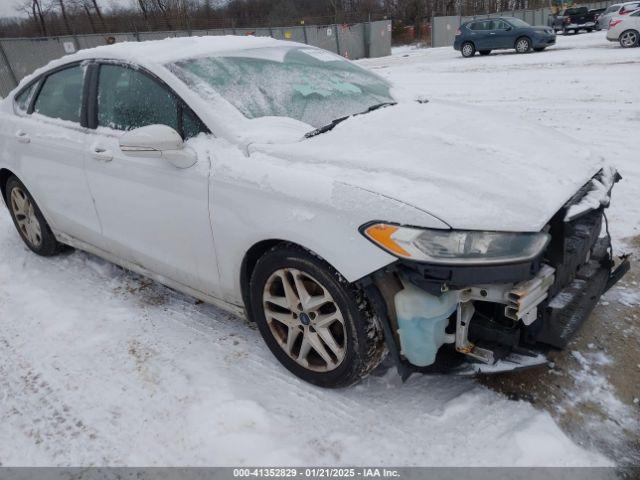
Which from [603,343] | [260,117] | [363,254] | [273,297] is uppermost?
[260,117]

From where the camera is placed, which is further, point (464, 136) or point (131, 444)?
point (464, 136)

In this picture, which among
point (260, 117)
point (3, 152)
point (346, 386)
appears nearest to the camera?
point (346, 386)

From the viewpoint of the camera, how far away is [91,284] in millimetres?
3723

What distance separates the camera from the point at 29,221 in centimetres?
418

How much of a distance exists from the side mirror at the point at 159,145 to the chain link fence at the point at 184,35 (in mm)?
17465

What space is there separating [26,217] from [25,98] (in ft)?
3.17

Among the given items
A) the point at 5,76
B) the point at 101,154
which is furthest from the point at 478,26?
the point at 101,154

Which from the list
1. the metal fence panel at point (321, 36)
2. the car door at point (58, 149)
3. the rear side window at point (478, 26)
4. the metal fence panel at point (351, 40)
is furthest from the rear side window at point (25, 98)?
the metal fence panel at point (351, 40)

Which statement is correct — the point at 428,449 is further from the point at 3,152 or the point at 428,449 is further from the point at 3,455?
the point at 3,152

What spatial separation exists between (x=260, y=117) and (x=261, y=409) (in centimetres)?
148

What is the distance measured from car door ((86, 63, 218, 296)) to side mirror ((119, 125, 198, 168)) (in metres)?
0.06

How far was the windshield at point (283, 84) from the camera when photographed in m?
2.73

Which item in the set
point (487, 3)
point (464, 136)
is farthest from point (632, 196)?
point (487, 3)

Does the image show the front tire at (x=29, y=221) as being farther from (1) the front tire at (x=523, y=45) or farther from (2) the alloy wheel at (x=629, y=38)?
(1) the front tire at (x=523, y=45)
